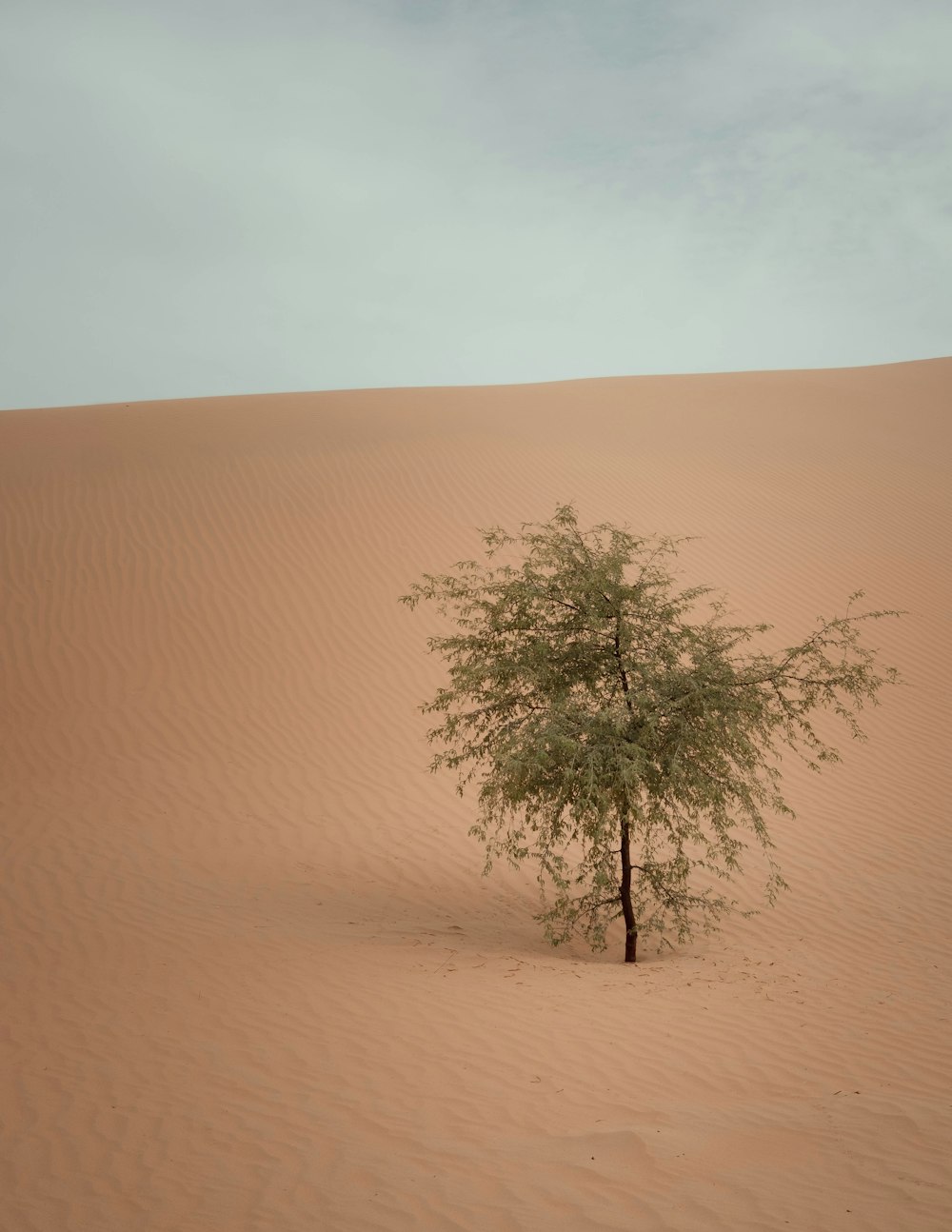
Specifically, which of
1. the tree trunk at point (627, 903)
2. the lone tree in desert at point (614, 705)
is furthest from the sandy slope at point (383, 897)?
the lone tree in desert at point (614, 705)

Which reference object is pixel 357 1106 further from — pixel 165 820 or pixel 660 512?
pixel 660 512

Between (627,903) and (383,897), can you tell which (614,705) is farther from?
(383,897)

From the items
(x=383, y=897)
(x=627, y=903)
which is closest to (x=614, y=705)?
(x=627, y=903)

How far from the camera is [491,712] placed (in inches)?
335

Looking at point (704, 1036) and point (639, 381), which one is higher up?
point (639, 381)

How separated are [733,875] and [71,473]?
1822 centimetres

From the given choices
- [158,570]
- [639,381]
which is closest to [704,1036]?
[158,570]

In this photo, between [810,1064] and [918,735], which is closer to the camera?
[810,1064]

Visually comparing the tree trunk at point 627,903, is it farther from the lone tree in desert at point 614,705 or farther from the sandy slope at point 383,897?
the sandy slope at point 383,897

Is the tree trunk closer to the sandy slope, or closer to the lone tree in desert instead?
the lone tree in desert

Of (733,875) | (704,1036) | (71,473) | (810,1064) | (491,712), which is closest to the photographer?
(810,1064)

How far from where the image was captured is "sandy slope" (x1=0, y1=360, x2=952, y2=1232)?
4484 mm

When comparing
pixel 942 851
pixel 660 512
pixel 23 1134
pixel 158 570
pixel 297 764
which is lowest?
pixel 23 1134

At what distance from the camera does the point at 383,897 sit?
31.0 ft
